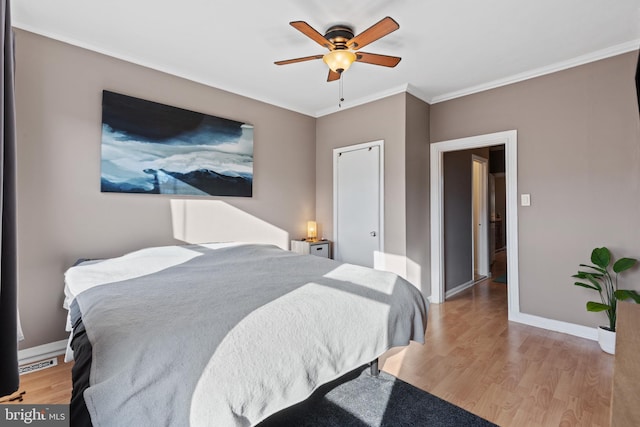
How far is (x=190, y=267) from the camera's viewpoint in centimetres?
239

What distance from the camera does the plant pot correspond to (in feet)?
8.20

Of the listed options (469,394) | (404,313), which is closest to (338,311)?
(404,313)

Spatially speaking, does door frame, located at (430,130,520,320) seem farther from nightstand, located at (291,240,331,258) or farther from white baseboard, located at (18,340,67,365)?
white baseboard, located at (18,340,67,365)

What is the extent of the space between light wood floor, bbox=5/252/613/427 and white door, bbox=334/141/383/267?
1.23m

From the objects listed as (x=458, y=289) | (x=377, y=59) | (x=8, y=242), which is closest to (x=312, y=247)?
(x=458, y=289)

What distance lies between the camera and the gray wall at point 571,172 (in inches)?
105

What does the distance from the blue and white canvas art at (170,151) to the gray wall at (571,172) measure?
A: 2.87 metres

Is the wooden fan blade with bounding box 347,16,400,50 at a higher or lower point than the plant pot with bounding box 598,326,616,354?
higher

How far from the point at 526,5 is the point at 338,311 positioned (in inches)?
94.2

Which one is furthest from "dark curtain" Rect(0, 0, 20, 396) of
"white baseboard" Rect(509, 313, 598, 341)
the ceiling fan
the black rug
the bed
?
"white baseboard" Rect(509, 313, 598, 341)

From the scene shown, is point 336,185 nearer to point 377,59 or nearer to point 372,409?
point 377,59

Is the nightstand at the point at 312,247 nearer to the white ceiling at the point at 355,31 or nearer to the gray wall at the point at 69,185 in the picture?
the gray wall at the point at 69,185

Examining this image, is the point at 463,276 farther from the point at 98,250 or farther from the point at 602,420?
the point at 98,250

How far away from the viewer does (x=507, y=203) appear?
10.8ft
